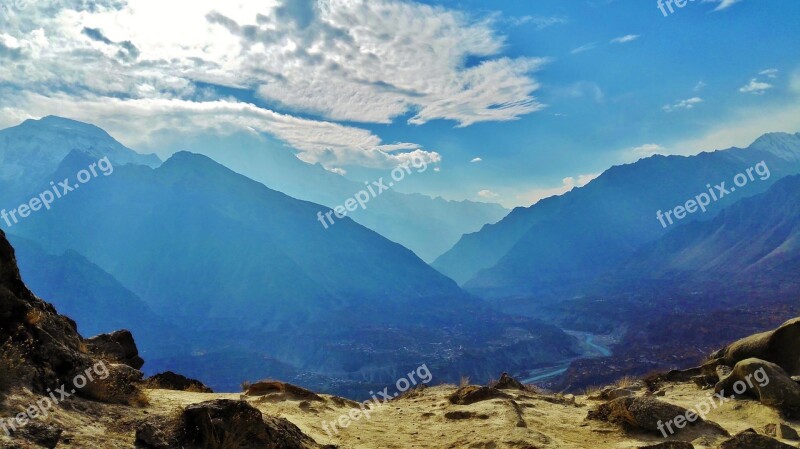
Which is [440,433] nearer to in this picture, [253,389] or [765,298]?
[253,389]

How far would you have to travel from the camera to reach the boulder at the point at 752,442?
10445 mm

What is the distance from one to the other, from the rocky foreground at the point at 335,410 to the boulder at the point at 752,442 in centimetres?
3

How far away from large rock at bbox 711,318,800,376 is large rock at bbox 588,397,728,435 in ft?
20.8

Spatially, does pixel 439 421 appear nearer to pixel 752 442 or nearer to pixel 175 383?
pixel 752 442

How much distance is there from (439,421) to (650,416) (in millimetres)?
6672

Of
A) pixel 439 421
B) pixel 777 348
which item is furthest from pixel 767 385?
pixel 439 421

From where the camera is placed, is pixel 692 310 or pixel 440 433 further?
pixel 692 310

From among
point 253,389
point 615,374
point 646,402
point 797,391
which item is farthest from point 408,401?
point 615,374

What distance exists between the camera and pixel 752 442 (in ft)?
35.0

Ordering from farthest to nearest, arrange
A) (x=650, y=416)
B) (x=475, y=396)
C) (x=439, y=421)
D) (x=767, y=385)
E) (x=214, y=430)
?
(x=475, y=396) → (x=439, y=421) → (x=767, y=385) → (x=650, y=416) → (x=214, y=430)

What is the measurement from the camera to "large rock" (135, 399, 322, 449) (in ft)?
27.8

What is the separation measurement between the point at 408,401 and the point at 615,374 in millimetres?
119305

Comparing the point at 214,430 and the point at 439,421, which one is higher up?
the point at 214,430

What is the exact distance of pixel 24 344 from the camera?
909 cm
